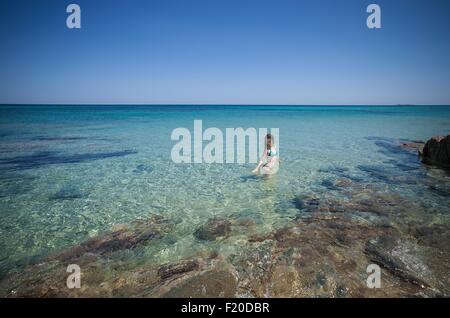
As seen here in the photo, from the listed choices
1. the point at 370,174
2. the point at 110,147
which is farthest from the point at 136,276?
the point at 110,147

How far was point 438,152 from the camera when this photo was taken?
12.4 meters

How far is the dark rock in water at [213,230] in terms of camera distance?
601 centimetres

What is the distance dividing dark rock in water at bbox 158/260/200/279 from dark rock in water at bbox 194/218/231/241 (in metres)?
1.03

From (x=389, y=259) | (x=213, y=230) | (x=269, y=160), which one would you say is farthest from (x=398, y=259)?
(x=269, y=160)

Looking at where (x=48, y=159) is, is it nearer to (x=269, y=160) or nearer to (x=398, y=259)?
(x=269, y=160)

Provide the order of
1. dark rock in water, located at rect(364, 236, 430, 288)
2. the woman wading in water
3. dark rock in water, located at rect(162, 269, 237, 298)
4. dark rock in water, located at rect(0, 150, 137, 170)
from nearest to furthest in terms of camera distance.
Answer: dark rock in water, located at rect(162, 269, 237, 298)
dark rock in water, located at rect(364, 236, 430, 288)
the woman wading in water
dark rock in water, located at rect(0, 150, 137, 170)

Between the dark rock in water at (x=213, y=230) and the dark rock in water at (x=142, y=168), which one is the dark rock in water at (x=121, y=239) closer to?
the dark rock in water at (x=213, y=230)

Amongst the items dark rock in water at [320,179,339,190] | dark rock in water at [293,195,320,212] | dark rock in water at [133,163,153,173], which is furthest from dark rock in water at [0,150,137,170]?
dark rock in water at [320,179,339,190]

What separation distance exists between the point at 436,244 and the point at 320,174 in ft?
18.7

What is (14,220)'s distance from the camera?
6.82m

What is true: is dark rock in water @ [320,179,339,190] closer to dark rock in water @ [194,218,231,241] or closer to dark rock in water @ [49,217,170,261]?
dark rock in water @ [194,218,231,241]

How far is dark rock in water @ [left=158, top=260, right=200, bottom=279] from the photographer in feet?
15.2

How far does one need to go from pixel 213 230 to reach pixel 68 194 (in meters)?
5.77
